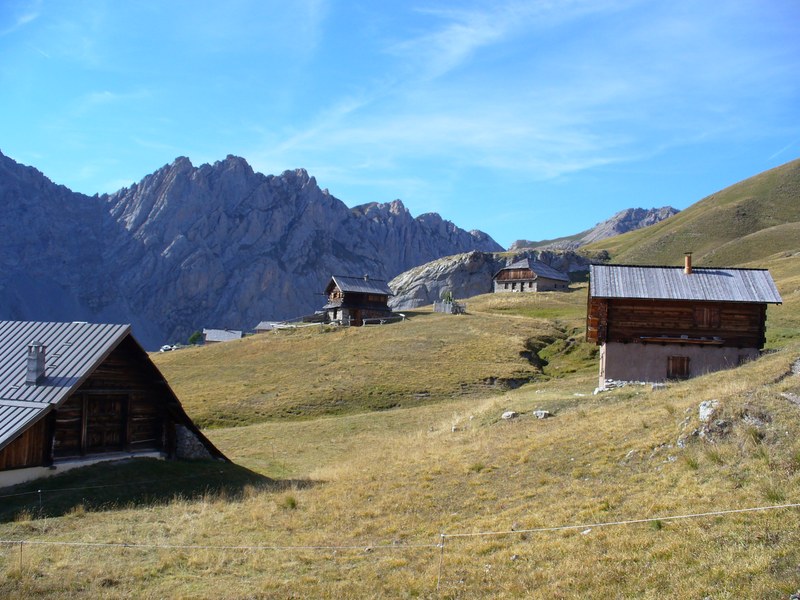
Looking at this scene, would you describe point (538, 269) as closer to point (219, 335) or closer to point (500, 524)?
point (219, 335)

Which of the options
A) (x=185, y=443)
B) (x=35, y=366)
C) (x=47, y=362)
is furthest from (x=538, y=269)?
(x=35, y=366)

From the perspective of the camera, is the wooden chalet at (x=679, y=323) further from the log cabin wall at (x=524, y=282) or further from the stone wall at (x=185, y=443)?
the log cabin wall at (x=524, y=282)

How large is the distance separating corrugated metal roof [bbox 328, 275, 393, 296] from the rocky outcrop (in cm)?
5951

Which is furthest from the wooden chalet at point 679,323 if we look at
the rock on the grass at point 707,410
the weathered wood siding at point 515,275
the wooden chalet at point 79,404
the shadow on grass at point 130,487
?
the weathered wood siding at point 515,275

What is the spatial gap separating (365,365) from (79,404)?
33481mm

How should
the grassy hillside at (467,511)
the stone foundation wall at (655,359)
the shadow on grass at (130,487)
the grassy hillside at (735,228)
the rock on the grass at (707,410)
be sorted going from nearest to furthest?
the grassy hillside at (467,511), the rock on the grass at (707,410), the shadow on grass at (130,487), the stone foundation wall at (655,359), the grassy hillside at (735,228)

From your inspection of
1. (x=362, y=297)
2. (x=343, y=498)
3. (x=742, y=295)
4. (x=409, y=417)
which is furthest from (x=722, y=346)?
(x=362, y=297)

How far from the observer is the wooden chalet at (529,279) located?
116 m

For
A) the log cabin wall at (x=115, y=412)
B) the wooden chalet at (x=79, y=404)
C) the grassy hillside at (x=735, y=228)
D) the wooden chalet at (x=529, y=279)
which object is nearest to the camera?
the wooden chalet at (x=79, y=404)

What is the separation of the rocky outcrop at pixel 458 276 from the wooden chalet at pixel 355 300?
60648mm

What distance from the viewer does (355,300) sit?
93.1 metres

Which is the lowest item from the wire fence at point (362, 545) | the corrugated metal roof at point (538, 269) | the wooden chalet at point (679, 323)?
the wire fence at point (362, 545)

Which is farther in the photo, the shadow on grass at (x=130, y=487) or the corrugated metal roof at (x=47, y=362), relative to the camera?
the corrugated metal roof at (x=47, y=362)

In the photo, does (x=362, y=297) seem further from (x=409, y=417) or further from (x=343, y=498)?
(x=343, y=498)
